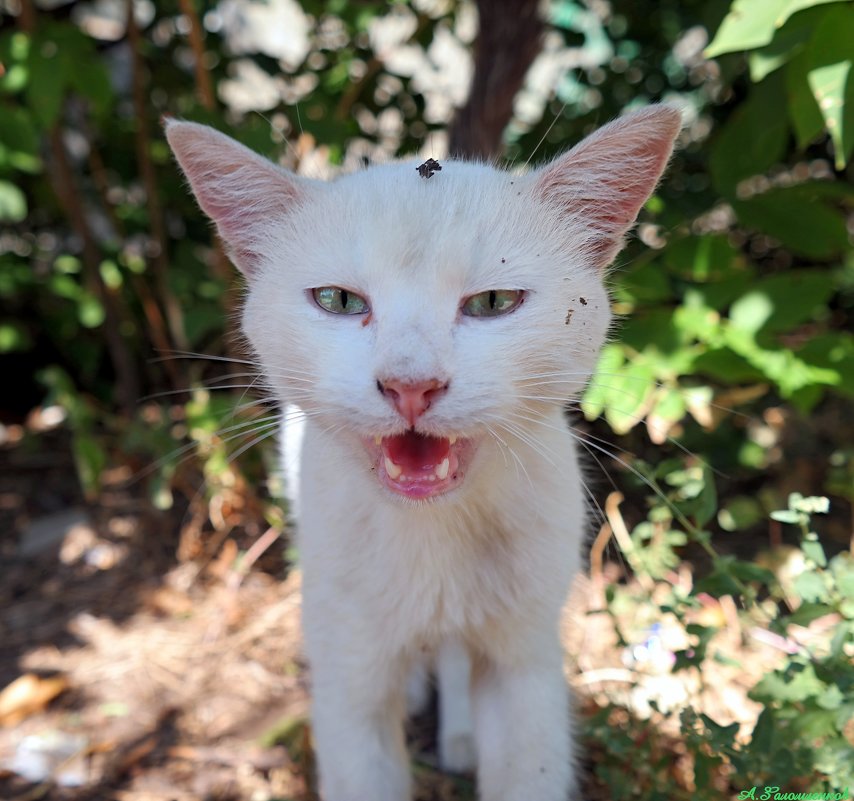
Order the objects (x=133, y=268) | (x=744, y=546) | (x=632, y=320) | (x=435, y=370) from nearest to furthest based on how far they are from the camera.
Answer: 1. (x=435, y=370)
2. (x=632, y=320)
3. (x=744, y=546)
4. (x=133, y=268)

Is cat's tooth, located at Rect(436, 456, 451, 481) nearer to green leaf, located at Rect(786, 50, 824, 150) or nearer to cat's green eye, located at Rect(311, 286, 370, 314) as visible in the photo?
cat's green eye, located at Rect(311, 286, 370, 314)

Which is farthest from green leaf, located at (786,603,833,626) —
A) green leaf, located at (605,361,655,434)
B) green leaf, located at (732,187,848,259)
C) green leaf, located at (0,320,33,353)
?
green leaf, located at (0,320,33,353)

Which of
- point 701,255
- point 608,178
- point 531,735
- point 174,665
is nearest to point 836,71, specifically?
point 608,178

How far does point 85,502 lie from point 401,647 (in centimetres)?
201

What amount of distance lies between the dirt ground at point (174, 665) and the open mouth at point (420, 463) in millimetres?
710

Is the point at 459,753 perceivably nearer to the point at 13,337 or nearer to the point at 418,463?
the point at 418,463

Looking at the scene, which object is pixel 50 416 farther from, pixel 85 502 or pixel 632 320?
pixel 632 320

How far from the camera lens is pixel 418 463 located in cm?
114

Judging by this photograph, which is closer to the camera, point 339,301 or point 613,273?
point 339,301

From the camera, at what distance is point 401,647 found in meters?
1.42

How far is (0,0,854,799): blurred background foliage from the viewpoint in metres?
1.49

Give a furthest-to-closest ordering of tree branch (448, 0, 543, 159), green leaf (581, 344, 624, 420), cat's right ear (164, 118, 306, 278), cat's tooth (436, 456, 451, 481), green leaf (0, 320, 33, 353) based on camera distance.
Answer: green leaf (0, 320, 33, 353)
tree branch (448, 0, 543, 159)
green leaf (581, 344, 624, 420)
cat's right ear (164, 118, 306, 278)
cat's tooth (436, 456, 451, 481)

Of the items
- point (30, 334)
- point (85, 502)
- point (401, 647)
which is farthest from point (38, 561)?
point (401, 647)

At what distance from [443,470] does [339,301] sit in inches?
11.3
